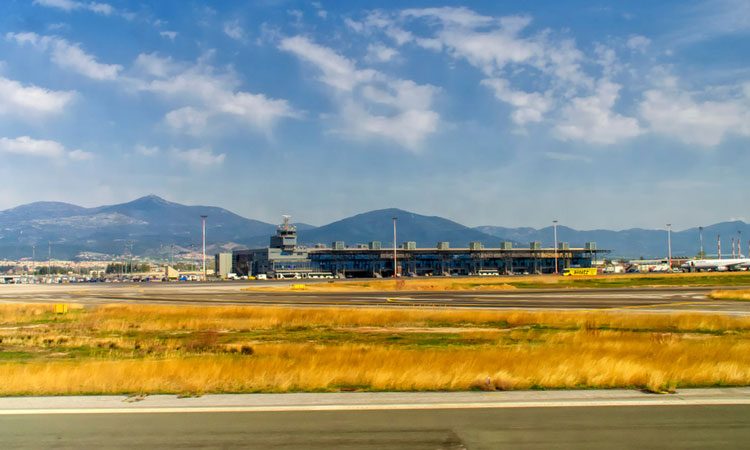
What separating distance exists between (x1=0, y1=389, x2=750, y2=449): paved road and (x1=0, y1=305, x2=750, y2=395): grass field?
1.27 meters

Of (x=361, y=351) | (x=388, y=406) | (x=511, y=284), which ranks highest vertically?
(x=388, y=406)

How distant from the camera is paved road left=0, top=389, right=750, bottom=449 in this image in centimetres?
1060

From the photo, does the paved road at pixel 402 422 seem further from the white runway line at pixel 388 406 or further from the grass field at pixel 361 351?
the grass field at pixel 361 351

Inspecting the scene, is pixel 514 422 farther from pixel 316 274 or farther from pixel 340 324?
pixel 316 274

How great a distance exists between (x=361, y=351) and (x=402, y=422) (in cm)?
1089

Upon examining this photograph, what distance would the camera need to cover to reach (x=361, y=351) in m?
22.8

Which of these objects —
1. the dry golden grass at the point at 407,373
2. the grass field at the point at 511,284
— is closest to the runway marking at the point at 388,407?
the dry golden grass at the point at 407,373

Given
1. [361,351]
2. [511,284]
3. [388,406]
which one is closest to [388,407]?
[388,406]

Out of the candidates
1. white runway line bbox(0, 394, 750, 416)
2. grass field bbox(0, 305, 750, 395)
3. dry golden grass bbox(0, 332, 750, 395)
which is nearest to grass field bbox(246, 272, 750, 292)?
grass field bbox(0, 305, 750, 395)

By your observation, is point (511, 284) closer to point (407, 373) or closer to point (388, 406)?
point (407, 373)

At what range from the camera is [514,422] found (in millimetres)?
11875

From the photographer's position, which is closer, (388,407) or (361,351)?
(388,407)

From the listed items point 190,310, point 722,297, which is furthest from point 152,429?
point 722,297

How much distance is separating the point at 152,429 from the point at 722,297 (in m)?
58.5
